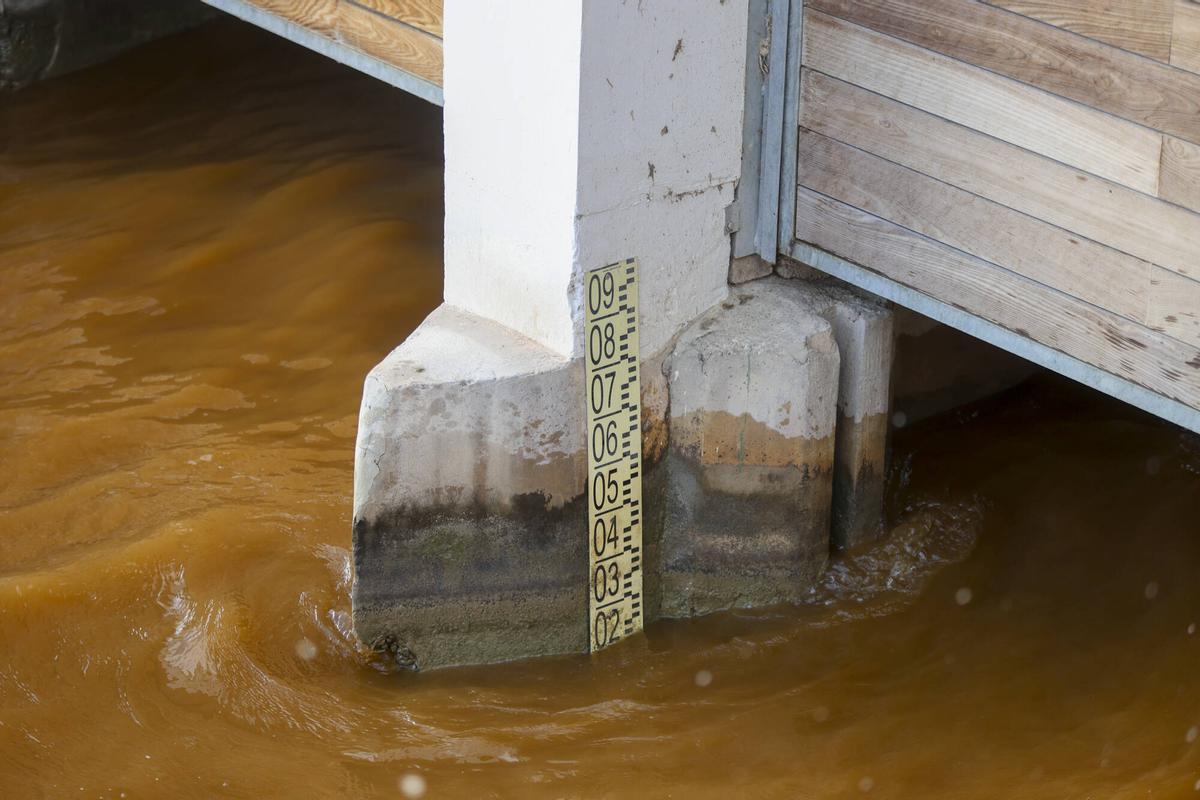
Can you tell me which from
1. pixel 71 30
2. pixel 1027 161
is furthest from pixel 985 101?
pixel 71 30

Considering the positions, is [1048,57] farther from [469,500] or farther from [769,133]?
[469,500]

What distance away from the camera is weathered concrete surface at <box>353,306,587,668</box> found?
143 inches

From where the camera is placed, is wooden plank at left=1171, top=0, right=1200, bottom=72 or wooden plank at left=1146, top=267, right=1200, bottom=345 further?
wooden plank at left=1146, top=267, right=1200, bottom=345

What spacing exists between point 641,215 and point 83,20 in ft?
14.4

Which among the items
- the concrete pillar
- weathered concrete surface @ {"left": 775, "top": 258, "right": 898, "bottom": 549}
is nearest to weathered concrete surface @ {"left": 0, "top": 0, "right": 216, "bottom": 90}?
the concrete pillar

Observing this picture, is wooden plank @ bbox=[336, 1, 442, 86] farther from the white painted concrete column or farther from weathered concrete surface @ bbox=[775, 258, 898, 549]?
weathered concrete surface @ bbox=[775, 258, 898, 549]

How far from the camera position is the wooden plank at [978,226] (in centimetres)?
326

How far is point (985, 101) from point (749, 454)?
44.3 inches

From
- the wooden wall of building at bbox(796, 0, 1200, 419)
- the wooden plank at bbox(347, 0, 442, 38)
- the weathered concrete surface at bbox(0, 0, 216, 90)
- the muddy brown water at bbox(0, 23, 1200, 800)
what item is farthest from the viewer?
the weathered concrete surface at bbox(0, 0, 216, 90)

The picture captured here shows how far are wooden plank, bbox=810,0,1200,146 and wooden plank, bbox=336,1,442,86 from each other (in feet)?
4.34

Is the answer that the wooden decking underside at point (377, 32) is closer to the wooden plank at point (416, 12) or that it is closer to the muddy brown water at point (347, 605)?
the wooden plank at point (416, 12)

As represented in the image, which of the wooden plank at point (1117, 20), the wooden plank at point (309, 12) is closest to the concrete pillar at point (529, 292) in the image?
the wooden plank at point (1117, 20)

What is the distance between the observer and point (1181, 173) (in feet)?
9.95

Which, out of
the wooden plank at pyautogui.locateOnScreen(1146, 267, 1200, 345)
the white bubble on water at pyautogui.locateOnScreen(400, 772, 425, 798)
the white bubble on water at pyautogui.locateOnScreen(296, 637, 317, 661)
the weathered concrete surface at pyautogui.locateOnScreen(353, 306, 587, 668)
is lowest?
the white bubble on water at pyautogui.locateOnScreen(400, 772, 425, 798)
